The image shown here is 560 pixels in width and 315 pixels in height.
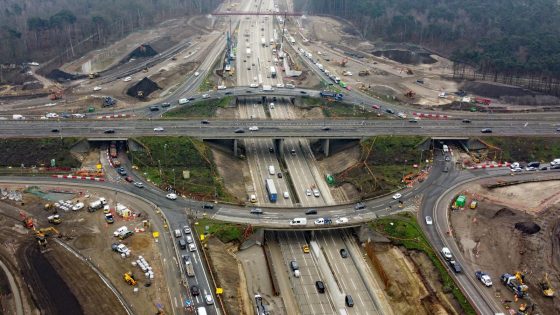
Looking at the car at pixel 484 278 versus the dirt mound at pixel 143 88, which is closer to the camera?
the car at pixel 484 278

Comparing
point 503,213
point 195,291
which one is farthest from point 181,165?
point 503,213

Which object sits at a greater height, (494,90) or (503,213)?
(494,90)

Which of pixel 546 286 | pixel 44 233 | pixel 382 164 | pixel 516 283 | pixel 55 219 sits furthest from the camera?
pixel 382 164

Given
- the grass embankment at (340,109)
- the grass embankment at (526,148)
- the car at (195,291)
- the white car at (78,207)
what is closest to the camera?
the car at (195,291)

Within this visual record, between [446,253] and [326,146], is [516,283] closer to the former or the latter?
[446,253]

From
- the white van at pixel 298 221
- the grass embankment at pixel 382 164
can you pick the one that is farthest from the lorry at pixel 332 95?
the white van at pixel 298 221

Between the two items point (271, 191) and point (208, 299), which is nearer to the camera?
point (208, 299)

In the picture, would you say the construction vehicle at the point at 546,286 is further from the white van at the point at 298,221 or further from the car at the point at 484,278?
the white van at the point at 298,221

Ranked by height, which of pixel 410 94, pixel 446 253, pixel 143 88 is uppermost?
pixel 143 88
